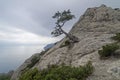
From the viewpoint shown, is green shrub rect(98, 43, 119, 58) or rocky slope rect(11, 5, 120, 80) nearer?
rocky slope rect(11, 5, 120, 80)

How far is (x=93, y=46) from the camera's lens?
3080 centimetres

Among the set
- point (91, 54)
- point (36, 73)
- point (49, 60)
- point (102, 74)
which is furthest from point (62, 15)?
point (102, 74)

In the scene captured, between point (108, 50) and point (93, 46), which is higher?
point (93, 46)

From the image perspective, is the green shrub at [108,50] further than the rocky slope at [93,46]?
Yes

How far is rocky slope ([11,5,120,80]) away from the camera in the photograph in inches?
937

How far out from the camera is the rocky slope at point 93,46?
937 inches

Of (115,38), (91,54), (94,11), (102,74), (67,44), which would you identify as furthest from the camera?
(94,11)

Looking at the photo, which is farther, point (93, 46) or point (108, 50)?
point (93, 46)

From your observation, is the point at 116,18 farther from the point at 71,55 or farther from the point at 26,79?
the point at 26,79

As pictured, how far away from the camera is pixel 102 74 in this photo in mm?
22844

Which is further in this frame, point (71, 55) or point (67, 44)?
point (67, 44)

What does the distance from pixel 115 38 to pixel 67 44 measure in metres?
7.60

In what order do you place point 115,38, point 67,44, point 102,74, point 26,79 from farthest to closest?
point 67,44 < point 115,38 < point 26,79 < point 102,74

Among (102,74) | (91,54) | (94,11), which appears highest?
(94,11)
